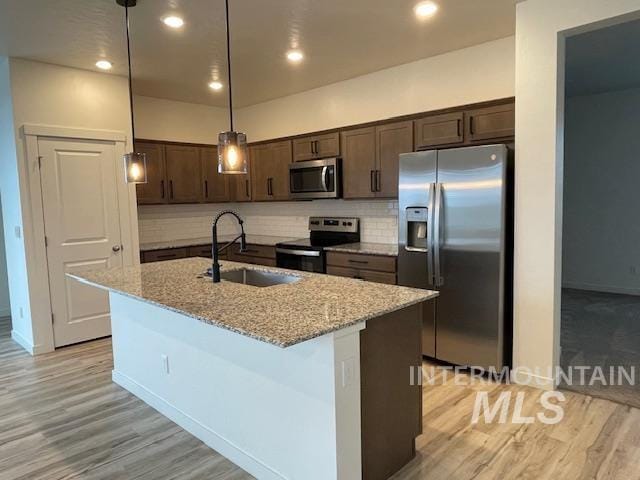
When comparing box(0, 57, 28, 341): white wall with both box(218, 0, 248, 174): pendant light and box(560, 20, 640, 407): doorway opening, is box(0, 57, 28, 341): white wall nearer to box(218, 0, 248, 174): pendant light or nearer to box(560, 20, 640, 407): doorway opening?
box(218, 0, 248, 174): pendant light

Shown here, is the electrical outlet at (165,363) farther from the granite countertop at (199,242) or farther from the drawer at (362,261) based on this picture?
the granite countertop at (199,242)

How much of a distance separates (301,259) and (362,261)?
849mm

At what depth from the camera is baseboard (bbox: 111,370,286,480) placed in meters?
2.26

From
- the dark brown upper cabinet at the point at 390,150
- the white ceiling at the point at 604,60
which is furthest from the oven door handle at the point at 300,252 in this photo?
the white ceiling at the point at 604,60

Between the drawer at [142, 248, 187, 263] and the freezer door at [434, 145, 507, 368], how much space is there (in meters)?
3.05

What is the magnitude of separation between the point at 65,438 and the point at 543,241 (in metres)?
3.39

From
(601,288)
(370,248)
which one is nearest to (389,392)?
(370,248)

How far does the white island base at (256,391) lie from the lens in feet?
6.14

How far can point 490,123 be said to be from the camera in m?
3.48

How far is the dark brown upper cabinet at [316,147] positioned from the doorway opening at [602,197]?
2480mm

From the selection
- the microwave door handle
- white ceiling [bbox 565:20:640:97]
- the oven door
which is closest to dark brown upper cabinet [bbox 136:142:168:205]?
the oven door

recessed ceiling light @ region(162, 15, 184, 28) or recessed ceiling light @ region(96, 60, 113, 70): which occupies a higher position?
recessed ceiling light @ region(96, 60, 113, 70)

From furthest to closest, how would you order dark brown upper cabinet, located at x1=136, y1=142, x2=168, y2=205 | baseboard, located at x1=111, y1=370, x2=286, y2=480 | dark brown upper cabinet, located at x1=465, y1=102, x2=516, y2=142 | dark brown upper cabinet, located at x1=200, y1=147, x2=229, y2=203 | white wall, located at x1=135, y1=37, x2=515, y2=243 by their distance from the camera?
dark brown upper cabinet, located at x1=200, y1=147, x2=229, y2=203, dark brown upper cabinet, located at x1=136, y1=142, x2=168, y2=205, white wall, located at x1=135, y1=37, x2=515, y2=243, dark brown upper cabinet, located at x1=465, y1=102, x2=516, y2=142, baseboard, located at x1=111, y1=370, x2=286, y2=480

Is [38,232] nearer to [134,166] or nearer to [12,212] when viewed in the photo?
[12,212]
